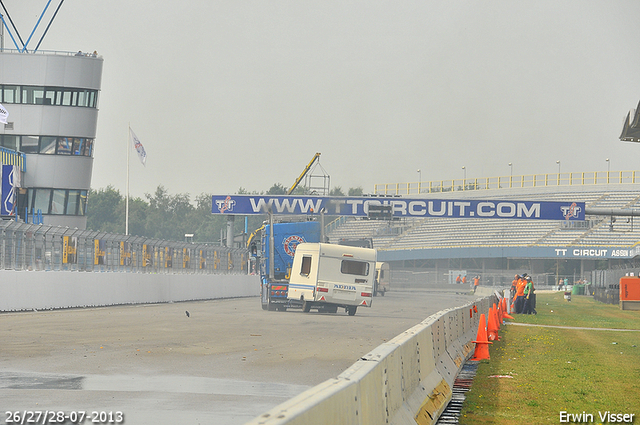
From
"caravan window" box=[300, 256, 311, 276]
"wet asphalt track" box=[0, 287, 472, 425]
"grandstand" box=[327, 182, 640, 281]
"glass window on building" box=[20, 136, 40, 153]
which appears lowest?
"wet asphalt track" box=[0, 287, 472, 425]

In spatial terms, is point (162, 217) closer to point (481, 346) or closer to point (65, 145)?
point (65, 145)

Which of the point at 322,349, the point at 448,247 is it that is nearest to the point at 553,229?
the point at 448,247

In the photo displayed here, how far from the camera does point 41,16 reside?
6019 centimetres

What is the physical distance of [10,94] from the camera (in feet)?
186

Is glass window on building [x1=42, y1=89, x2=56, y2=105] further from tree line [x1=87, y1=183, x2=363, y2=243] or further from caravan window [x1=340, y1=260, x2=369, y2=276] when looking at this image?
tree line [x1=87, y1=183, x2=363, y2=243]

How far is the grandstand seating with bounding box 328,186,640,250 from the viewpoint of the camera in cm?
8943

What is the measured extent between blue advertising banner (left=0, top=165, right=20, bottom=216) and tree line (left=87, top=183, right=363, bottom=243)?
3390 inches

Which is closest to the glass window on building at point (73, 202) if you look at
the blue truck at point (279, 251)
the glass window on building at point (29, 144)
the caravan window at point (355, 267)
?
the glass window on building at point (29, 144)

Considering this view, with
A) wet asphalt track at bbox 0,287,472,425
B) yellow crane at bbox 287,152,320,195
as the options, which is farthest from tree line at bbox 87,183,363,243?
wet asphalt track at bbox 0,287,472,425

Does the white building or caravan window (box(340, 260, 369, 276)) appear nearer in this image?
caravan window (box(340, 260, 369, 276))

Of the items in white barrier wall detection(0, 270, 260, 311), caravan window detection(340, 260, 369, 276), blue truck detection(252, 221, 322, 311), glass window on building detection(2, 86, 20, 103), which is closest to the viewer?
white barrier wall detection(0, 270, 260, 311)

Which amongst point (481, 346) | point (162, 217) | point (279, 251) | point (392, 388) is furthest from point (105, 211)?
point (392, 388)

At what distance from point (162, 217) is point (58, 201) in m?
108

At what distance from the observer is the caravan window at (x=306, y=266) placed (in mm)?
32094
